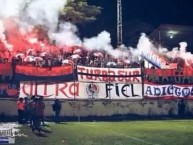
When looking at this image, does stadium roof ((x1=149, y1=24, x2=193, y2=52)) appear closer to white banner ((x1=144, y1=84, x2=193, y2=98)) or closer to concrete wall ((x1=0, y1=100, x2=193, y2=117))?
white banner ((x1=144, y1=84, x2=193, y2=98))

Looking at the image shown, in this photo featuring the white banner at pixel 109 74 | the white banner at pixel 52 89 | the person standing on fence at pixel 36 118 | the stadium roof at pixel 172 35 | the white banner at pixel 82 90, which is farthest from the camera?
the stadium roof at pixel 172 35

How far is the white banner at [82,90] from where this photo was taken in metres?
28.5

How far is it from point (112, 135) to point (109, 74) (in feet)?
34.7

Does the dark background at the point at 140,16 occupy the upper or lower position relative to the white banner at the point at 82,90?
upper

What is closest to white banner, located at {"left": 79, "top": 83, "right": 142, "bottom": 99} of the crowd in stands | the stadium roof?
the crowd in stands

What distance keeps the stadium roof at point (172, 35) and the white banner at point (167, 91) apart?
1933cm

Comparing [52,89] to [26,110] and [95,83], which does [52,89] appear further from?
[26,110]

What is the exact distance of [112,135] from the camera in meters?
21.0

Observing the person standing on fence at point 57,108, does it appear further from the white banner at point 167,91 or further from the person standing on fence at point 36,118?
the white banner at point 167,91

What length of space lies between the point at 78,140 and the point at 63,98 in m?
10.3

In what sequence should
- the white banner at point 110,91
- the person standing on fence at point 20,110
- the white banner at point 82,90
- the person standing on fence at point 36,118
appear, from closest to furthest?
the person standing on fence at point 36,118, the person standing on fence at point 20,110, the white banner at point 82,90, the white banner at point 110,91

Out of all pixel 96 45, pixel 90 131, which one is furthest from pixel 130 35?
pixel 90 131

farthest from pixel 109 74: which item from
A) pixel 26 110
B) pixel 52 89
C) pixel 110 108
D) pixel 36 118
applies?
pixel 36 118

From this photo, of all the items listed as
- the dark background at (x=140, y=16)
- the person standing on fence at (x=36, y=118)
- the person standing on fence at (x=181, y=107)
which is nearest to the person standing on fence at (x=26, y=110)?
the person standing on fence at (x=36, y=118)
